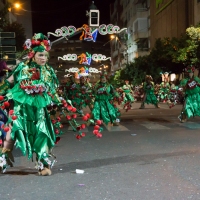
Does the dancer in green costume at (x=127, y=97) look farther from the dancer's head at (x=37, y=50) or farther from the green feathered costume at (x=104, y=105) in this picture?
the dancer's head at (x=37, y=50)

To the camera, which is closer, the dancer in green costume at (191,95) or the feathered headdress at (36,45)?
the feathered headdress at (36,45)

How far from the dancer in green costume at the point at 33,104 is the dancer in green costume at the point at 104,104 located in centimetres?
645

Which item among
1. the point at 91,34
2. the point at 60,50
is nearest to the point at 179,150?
the point at 91,34

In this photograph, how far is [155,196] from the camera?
161 inches

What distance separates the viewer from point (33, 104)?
5.11 m

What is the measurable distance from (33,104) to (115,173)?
59.7 inches

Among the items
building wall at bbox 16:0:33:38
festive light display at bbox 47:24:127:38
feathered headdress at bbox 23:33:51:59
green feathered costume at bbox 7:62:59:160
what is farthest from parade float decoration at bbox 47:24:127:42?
building wall at bbox 16:0:33:38

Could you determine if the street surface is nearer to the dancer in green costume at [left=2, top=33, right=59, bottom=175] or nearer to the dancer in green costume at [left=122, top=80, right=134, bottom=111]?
the dancer in green costume at [left=2, top=33, right=59, bottom=175]

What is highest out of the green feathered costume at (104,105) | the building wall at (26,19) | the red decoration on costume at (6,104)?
the building wall at (26,19)

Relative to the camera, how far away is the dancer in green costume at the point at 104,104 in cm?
1170

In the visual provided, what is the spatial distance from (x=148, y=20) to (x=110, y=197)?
5688cm

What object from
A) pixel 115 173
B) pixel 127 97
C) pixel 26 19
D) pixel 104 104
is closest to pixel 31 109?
pixel 115 173

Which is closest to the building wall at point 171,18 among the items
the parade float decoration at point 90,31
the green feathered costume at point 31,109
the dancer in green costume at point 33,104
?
the parade float decoration at point 90,31

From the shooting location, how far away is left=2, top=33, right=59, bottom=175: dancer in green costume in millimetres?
5090
